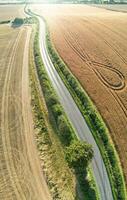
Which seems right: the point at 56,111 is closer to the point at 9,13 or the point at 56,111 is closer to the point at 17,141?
the point at 17,141

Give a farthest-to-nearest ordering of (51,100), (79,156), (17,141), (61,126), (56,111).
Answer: (51,100) < (56,111) < (61,126) < (17,141) < (79,156)

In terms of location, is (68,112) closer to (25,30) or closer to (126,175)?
(126,175)

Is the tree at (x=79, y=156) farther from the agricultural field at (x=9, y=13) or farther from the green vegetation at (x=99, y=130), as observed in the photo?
the agricultural field at (x=9, y=13)

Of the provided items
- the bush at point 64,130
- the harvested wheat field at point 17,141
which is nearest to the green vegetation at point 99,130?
the bush at point 64,130

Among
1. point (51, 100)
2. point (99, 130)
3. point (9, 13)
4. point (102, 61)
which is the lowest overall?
point (99, 130)

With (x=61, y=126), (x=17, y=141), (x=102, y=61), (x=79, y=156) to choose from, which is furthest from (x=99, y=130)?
(x=102, y=61)

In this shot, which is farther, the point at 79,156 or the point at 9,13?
the point at 9,13

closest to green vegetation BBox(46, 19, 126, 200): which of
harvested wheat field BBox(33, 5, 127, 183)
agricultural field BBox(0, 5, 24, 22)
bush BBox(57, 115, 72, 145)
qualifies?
harvested wheat field BBox(33, 5, 127, 183)
